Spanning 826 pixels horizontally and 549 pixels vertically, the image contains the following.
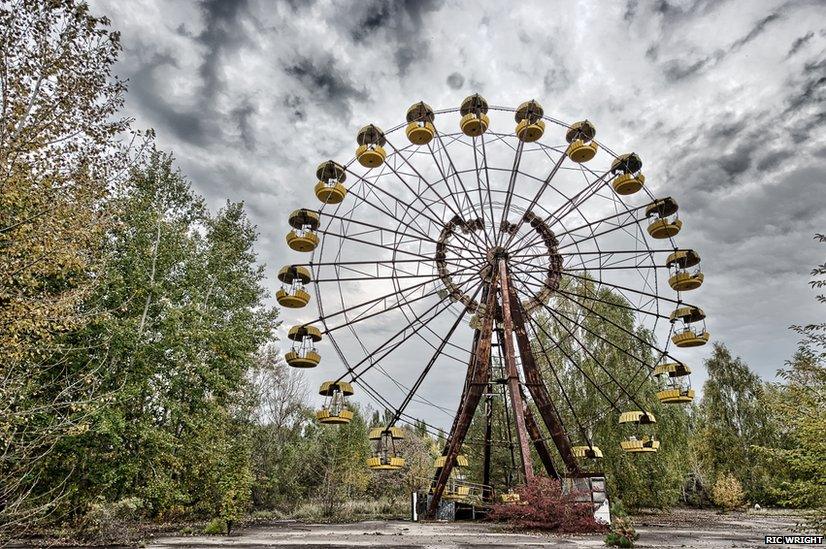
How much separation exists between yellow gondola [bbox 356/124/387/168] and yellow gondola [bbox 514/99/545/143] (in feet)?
17.7

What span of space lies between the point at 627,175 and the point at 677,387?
809 cm

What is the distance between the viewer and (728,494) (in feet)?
87.4

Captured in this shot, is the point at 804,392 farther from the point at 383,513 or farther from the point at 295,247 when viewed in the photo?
the point at 383,513

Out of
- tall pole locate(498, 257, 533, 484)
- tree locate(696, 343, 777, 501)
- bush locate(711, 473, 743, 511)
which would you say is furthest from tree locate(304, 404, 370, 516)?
tree locate(696, 343, 777, 501)

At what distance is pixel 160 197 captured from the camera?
21562 millimetres

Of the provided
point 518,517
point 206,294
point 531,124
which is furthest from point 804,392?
point 206,294

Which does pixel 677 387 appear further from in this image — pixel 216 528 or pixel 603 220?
pixel 216 528

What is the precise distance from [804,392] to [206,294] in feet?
67.7

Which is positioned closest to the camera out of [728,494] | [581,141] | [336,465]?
[581,141]

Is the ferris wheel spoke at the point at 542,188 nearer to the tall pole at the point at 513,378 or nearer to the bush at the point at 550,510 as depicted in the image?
the tall pole at the point at 513,378

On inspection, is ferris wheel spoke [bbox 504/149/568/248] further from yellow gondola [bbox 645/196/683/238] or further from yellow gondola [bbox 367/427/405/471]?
yellow gondola [bbox 367/427/405/471]

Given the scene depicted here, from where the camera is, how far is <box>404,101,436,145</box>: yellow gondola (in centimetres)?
1716

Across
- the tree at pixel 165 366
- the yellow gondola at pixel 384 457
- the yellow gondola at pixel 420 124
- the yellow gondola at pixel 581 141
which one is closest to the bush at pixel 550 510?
the yellow gondola at pixel 384 457

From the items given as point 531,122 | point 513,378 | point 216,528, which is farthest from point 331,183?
point 216,528
